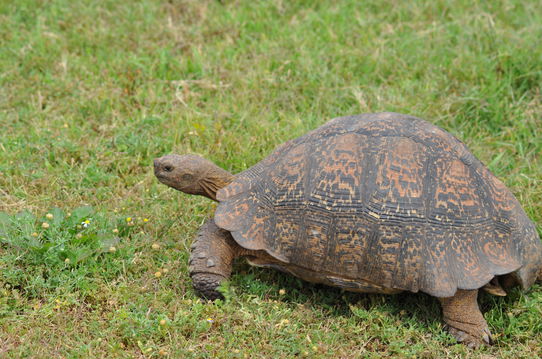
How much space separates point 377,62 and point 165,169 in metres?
2.97

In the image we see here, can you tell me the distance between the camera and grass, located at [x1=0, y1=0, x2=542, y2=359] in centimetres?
374

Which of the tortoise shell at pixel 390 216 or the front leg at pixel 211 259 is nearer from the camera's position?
the tortoise shell at pixel 390 216

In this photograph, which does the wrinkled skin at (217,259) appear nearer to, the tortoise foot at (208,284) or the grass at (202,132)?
the tortoise foot at (208,284)

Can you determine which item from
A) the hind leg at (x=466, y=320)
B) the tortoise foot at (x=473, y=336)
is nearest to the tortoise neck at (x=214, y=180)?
the hind leg at (x=466, y=320)

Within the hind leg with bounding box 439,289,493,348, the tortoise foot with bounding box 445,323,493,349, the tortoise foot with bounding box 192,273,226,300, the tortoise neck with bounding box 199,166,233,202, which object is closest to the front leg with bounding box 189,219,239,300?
the tortoise foot with bounding box 192,273,226,300

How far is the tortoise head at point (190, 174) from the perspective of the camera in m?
4.30

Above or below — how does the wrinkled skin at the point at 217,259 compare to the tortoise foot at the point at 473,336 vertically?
above

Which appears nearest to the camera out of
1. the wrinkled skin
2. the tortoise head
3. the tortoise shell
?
the tortoise shell

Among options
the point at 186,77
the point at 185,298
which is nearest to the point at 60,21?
the point at 186,77

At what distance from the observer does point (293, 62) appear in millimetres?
6371

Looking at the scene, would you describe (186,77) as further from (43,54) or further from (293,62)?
(43,54)

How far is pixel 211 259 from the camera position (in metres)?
4.03

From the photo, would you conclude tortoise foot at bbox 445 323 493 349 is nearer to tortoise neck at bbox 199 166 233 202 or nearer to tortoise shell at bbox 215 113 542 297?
tortoise shell at bbox 215 113 542 297

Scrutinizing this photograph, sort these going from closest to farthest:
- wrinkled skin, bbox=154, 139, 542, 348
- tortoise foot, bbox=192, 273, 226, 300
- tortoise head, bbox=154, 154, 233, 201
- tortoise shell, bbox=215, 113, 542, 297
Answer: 1. tortoise shell, bbox=215, 113, 542, 297
2. wrinkled skin, bbox=154, 139, 542, 348
3. tortoise foot, bbox=192, 273, 226, 300
4. tortoise head, bbox=154, 154, 233, 201
